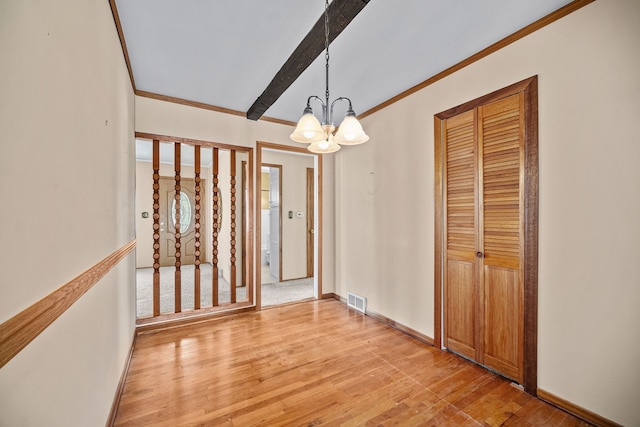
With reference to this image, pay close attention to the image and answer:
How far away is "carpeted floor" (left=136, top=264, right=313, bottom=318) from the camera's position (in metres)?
3.85

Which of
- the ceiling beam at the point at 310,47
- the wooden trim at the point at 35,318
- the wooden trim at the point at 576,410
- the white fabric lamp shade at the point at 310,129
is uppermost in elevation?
the ceiling beam at the point at 310,47

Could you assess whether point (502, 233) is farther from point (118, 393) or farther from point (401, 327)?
point (118, 393)

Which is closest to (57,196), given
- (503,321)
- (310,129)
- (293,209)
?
(310,129)

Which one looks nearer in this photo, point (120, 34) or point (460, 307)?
point (120, 34)

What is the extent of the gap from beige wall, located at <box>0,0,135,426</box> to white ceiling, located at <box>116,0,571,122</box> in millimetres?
478

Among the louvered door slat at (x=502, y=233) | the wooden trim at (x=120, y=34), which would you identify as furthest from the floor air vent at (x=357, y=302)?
the wooden trim at (x=120, y=34)

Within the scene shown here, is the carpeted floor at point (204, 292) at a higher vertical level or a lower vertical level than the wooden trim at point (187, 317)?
lower

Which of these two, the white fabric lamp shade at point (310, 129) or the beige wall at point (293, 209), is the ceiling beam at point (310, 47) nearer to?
the white fabric lamp shade at point (310, 129)

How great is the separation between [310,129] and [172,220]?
252 inches

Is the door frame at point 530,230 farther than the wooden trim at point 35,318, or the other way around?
the door frame at point 530,230

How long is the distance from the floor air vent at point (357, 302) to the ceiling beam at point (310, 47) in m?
2.70

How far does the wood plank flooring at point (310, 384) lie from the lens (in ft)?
5.75

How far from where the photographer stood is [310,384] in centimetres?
208

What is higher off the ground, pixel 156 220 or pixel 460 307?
pixel 156 220
